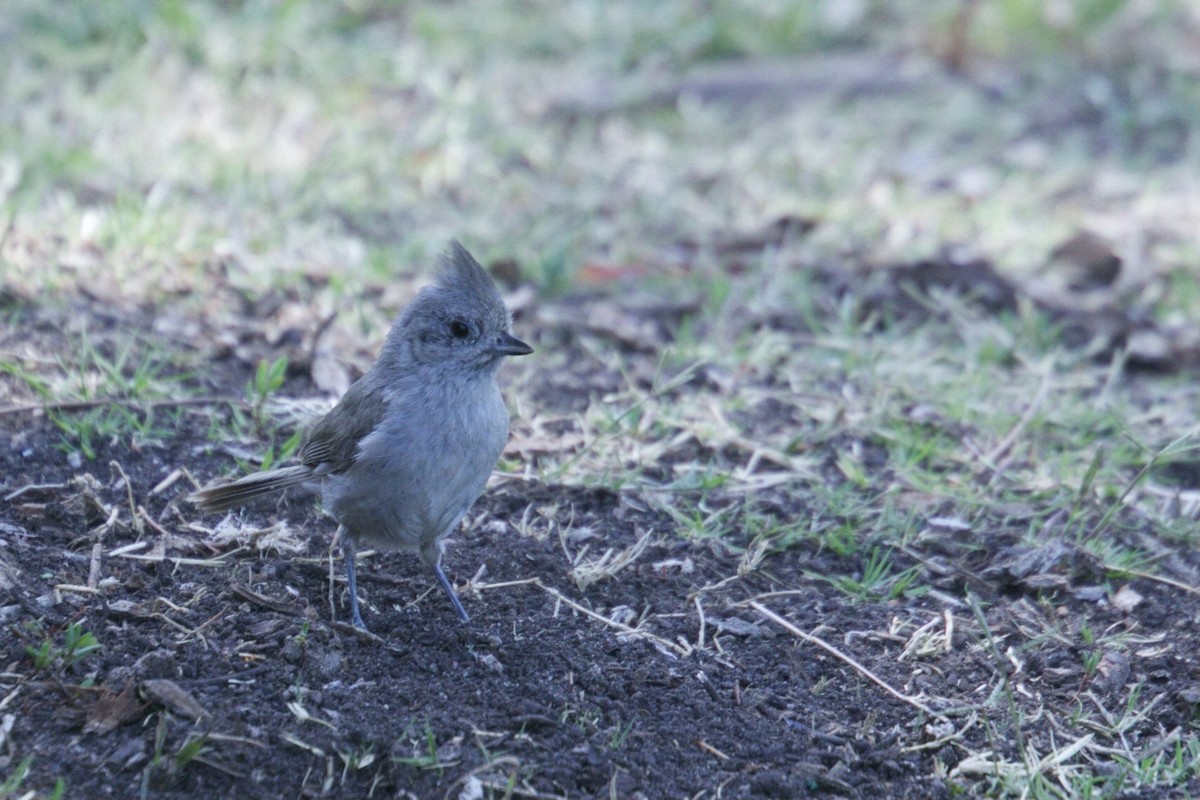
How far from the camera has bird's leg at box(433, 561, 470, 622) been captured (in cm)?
407

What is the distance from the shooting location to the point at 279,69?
799 centimetres

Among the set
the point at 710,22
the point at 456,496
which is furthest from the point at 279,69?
the point at 456,496

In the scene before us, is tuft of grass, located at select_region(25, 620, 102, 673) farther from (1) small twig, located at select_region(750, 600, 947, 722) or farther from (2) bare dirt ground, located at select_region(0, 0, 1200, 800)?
(1) small twig, located at select_region(750, 600, 947, 722)

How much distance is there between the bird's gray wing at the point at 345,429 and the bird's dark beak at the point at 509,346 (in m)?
0.39

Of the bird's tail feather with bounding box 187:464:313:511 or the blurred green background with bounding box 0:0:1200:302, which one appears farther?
the blurred green background with bounding box 0:0:1200:302

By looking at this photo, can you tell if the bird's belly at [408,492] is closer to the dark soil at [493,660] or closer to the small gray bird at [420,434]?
the small gray bird at [420,434]

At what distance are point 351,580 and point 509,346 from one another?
0.86 m

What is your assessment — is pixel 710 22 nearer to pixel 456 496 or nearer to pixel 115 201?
pixel 115 201

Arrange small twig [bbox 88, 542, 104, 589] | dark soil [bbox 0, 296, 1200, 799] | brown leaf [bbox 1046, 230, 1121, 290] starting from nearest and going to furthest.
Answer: dark soil [bbox 0, 296, 1200, 799] < small twig [bbox 88, 542, 104, 589] < brown leaf [bbox 1046, 230, 1121, 290]

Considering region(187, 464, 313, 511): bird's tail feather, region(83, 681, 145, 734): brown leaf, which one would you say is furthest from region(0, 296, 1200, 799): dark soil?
region(187, 464, 313, 511): bird's tail feather

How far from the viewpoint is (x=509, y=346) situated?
4.30 metres

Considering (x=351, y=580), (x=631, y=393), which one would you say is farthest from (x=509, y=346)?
(x=631, y=393)

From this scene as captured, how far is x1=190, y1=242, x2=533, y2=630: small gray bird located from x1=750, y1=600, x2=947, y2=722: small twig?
915mm

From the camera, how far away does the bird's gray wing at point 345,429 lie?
4.21 m
